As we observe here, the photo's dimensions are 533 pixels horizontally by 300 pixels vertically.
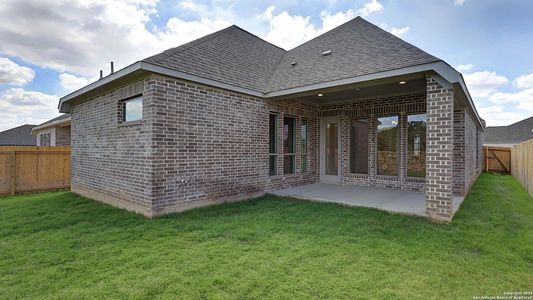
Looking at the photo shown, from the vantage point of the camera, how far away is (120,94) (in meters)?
6.09

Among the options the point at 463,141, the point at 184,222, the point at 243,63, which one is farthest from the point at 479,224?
the point at 243,63

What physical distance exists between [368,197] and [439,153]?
7.77 ft

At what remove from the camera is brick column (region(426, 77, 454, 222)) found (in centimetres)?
465

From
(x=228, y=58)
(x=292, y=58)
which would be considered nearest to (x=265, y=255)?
(x=228, y=58)

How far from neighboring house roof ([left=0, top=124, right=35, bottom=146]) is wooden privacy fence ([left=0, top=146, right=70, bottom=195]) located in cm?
2373

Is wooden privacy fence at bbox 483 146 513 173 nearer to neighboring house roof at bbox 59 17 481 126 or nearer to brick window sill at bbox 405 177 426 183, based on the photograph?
neighboring house roof at bbox 59 17 481 126

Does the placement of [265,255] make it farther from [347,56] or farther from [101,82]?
[347,56]

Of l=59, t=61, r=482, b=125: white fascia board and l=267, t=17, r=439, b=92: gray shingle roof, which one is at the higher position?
l=267, t=17, r=439, b=92: gray shingle roof

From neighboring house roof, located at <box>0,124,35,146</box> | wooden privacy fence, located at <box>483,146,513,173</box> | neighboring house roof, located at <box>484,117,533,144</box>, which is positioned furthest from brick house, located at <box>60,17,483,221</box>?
neighboring house roof, located at <box>484,117,533,144</box>

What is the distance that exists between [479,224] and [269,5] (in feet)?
29.8

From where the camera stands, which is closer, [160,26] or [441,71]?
[441,71]

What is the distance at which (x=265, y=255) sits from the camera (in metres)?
3.38

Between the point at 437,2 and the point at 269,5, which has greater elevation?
the point at 269,5

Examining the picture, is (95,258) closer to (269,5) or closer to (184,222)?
(184,222)
